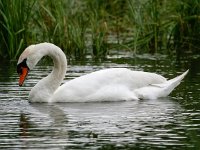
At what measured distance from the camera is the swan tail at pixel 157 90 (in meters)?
14.5

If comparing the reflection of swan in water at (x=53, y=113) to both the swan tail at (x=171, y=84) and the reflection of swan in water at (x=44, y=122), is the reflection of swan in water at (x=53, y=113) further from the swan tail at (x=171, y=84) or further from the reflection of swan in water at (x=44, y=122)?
the swan tail at (x=171, y=84)

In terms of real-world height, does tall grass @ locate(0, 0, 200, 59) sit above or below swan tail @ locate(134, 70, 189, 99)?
above

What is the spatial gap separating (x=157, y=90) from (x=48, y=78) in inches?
66.9

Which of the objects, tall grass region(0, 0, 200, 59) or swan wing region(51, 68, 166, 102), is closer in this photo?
swan wing region(51, 68, 166, 102)

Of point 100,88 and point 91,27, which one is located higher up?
point 91,27

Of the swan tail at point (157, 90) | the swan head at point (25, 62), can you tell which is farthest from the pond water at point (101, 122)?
the swan head at point (25, 62)

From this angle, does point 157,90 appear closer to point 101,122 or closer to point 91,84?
point 91,84

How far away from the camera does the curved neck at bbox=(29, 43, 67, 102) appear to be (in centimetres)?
1430

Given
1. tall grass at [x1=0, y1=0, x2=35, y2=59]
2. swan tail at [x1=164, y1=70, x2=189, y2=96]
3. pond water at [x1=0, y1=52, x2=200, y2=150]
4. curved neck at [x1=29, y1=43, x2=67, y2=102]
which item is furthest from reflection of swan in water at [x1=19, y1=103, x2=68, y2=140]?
tall grass at [x1=0, y1=0, x2=35, y2=59]

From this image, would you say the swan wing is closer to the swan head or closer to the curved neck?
the curved neck

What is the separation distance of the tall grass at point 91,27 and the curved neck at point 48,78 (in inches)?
143

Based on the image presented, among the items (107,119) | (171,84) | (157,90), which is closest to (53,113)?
(107,119)

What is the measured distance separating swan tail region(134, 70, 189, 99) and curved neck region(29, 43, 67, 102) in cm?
123

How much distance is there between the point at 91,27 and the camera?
2000cm
